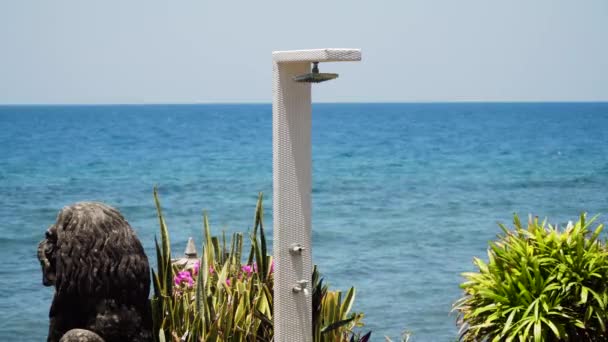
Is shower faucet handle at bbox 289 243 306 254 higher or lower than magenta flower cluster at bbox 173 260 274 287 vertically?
higher

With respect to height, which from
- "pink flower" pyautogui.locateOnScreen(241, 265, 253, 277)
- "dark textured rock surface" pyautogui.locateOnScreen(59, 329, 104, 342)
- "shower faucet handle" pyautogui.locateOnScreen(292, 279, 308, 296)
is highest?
"shower faucet handle" pyautogui.locateOnScreen(292, 279, 308, 296)

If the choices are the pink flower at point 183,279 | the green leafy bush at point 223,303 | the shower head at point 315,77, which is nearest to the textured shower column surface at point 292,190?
the shower head at point 315,77

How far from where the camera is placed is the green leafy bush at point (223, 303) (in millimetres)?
5762

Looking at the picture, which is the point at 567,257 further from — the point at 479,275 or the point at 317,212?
the point at 317,212

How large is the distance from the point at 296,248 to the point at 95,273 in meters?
1.07

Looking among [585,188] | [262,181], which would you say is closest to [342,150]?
[262,181]

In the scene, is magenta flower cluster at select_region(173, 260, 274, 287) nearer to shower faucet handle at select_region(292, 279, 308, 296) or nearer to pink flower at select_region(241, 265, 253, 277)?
pink flower at select_region(241, 265, 253, 277)

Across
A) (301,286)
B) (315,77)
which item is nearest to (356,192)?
A: (301,286)

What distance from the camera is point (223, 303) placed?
19.1ft

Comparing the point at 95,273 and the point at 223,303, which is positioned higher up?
the point at 95,273

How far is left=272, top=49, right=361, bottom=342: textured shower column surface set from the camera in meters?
5.21

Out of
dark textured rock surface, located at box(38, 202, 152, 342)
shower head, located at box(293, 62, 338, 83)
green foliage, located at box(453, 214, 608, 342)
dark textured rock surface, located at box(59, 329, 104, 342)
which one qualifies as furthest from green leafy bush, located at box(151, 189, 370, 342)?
shower head, located at box(293, 62, 338, 83)

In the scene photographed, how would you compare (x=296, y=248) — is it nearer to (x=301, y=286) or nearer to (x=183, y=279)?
(x=301, y=286)

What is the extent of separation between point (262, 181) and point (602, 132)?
30.8m
